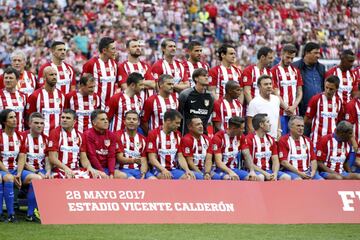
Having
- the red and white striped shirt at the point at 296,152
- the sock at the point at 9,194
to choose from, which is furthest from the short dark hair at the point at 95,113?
the red and white striped shirt at the point at 296,152

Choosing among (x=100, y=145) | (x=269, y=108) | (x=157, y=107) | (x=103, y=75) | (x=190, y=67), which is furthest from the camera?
(x=190, y=67)

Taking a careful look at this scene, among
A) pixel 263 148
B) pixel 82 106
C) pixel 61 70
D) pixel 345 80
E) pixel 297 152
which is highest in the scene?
pixel 61 70

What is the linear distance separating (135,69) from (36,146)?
230cm

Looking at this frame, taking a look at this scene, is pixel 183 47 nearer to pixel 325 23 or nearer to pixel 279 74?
pixel 325 23

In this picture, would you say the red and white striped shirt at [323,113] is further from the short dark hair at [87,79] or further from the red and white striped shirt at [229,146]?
the short dark hair at [87,79]

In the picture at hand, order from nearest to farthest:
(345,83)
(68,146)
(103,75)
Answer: (68,146) → (103,75) → (345,83)

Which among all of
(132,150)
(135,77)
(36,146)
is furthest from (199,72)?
(36,146)

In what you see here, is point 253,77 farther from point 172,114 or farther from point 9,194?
point 9,194

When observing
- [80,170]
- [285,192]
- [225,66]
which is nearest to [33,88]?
[80,170]

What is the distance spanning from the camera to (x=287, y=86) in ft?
50.5

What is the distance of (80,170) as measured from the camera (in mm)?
13406

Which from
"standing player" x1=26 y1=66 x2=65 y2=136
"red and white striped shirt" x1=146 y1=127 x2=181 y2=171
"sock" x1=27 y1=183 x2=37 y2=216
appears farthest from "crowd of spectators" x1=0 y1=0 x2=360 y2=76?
"sock" x1=27 y1=183 x2=37 y2=216

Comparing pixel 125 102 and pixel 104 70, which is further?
pixel 104 70

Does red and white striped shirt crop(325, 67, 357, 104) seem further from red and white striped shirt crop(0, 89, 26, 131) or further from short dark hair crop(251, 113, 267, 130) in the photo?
red and white striped shirt crop(0, 89, 26, 131)
